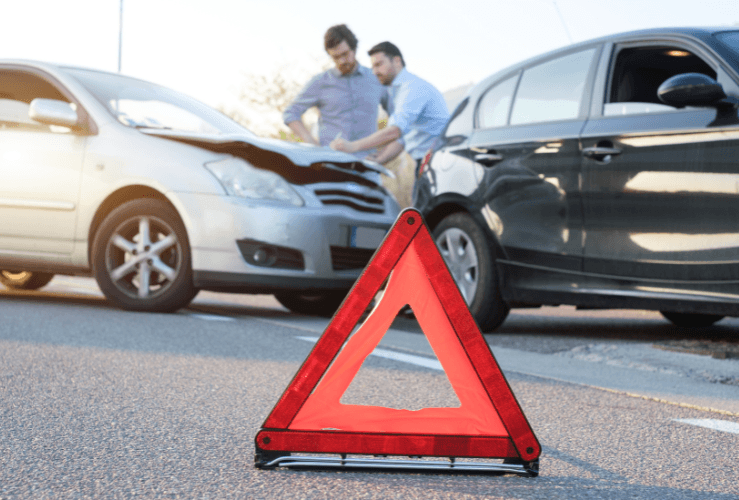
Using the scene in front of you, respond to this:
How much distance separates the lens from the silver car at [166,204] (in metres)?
6.43

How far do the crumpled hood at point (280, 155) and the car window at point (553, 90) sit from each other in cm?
145

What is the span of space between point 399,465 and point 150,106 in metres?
5.32

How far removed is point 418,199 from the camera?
21.5 ft

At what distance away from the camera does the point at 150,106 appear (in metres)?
7.36

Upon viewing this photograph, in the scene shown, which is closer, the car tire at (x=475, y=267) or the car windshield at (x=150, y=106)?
the car tire at (x=475, y=267)

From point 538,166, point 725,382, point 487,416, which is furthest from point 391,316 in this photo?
point 538,166

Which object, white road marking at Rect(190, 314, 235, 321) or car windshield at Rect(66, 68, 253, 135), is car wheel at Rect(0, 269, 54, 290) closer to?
car windshield at Rect(66, 68, 253, 135)

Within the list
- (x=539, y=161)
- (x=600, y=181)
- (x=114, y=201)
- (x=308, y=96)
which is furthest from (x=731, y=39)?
(x=114, y=201)

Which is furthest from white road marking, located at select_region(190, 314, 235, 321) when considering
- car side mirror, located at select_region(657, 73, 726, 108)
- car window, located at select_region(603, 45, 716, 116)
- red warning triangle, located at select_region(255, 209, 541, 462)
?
red warning triangle, located at select_region(255, 209, 541, 462)

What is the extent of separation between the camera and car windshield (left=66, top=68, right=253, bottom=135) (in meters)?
7.13

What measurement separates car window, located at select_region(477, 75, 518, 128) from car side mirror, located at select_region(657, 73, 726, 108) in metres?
1.55

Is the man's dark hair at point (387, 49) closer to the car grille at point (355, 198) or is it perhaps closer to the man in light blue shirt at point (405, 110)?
the man in light blue shirt at point (405, 110)

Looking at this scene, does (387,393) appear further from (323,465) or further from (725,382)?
(725,382)

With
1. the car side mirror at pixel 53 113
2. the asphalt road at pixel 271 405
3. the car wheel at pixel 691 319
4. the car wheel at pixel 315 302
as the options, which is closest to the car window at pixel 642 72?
the asphalt road at pixel 271 405
